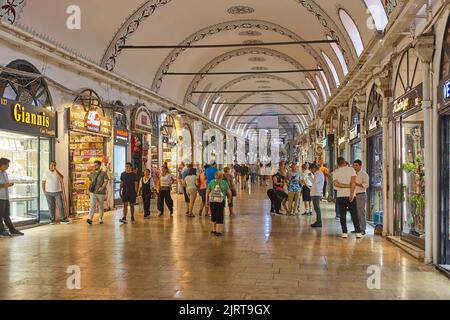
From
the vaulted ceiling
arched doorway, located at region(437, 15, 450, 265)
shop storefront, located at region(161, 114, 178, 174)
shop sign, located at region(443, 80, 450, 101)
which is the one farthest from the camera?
shop storefront, located at region(161, 114, 178, 174)

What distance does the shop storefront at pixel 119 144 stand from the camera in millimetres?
15108

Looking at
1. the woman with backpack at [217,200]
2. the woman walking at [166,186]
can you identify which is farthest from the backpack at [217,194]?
the woman walking at [166,186]

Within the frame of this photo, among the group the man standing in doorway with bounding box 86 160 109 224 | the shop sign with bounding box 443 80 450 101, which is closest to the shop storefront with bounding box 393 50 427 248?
the shop sign with bounding box 443 80 450 101

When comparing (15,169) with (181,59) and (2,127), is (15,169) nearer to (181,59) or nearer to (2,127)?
(2,127)

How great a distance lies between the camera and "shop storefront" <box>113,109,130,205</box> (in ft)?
49.6

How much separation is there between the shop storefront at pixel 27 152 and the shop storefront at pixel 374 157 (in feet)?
23.4

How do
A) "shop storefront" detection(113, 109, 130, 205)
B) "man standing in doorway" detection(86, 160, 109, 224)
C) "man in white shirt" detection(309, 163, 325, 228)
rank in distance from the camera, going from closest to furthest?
"man in white shirt" detection(309, 163, 325, 228) → "man standing in doorway" detection(86, 160, 109, 224) → "shop storefront" detection(113, 109, 130, 205)

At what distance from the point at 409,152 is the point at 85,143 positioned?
9.12 meters

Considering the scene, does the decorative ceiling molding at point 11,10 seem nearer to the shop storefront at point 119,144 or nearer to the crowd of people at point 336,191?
the shop storefront at point 119,144

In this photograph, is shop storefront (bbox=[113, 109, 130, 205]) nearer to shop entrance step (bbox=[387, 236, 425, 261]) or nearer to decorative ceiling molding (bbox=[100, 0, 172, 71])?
decorative ceiling molding (bbox=[100, 0, 172, 71])

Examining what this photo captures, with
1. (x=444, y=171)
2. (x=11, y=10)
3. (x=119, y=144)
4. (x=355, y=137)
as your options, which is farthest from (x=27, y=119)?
(x=444, y=171)

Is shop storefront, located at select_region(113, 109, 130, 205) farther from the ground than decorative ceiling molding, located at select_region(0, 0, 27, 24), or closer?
closer

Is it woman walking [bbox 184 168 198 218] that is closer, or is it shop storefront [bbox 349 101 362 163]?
shop storefront [bbox 349 101 362 163]

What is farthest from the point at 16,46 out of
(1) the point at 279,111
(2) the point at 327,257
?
(1) the point at 279,111
